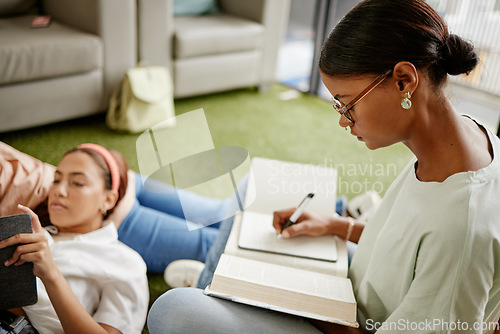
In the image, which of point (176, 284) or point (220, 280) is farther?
point (176, 284)

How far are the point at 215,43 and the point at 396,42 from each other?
2.07 m

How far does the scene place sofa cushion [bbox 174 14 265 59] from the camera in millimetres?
2557

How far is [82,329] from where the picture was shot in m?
0.91

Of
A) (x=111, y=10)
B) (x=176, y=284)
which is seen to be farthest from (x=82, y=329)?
(x=111, y=10)

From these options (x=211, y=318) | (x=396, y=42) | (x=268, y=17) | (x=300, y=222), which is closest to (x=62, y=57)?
(x=268, y=17)

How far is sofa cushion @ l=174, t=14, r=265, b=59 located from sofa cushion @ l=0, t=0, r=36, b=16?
0.74 m

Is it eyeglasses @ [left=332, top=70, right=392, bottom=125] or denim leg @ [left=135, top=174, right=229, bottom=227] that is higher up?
eyeglasses @ [left=332, top=70, right=392, bottom=125]

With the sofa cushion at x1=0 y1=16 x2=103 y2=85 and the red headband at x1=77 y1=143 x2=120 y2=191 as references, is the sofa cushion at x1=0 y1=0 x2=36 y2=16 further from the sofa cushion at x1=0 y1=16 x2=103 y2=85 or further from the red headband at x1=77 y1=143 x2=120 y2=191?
the red headband at x1=77 y1=143 x2=120 y2=191

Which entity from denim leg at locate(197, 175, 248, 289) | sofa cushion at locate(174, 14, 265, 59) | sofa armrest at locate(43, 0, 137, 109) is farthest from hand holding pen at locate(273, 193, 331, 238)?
sofa cushion at locate(174, 14, 265, 59)

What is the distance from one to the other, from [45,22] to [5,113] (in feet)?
1.74

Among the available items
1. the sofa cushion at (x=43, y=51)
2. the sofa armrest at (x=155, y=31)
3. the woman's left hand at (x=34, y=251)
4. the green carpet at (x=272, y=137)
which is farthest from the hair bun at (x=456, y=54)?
the sofa armrest at (x=155, y=31)

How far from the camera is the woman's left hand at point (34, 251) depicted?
32.6 inches

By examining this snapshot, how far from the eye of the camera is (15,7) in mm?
2355

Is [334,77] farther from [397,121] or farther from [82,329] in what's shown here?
[82,329]
